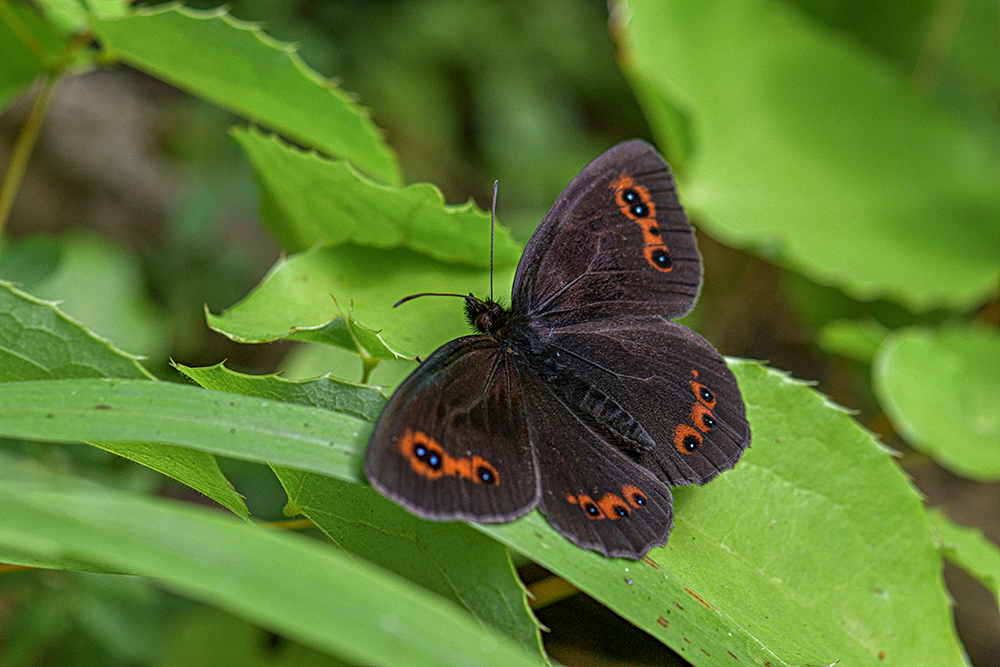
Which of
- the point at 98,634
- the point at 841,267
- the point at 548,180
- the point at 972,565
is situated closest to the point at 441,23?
the point at 548,180

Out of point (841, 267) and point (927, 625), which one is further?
point (841, 267)

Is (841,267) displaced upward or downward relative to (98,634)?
upward

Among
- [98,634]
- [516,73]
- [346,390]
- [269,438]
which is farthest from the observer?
[516,73]

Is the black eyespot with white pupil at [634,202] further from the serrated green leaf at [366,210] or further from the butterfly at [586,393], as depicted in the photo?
the serrated green leaf at [366,210]

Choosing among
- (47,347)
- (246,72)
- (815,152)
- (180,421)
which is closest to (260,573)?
(180,421)

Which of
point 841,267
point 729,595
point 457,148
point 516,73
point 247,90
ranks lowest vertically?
point 457,148

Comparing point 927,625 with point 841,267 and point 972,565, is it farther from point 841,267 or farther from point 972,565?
point 841,267

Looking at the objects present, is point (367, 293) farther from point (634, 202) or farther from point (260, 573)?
point (260, 573)

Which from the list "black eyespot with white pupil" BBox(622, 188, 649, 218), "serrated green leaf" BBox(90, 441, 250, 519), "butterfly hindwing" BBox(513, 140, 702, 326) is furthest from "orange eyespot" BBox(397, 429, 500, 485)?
"black eyespot with white pupil" BBox(622, 188, 649, 218)
